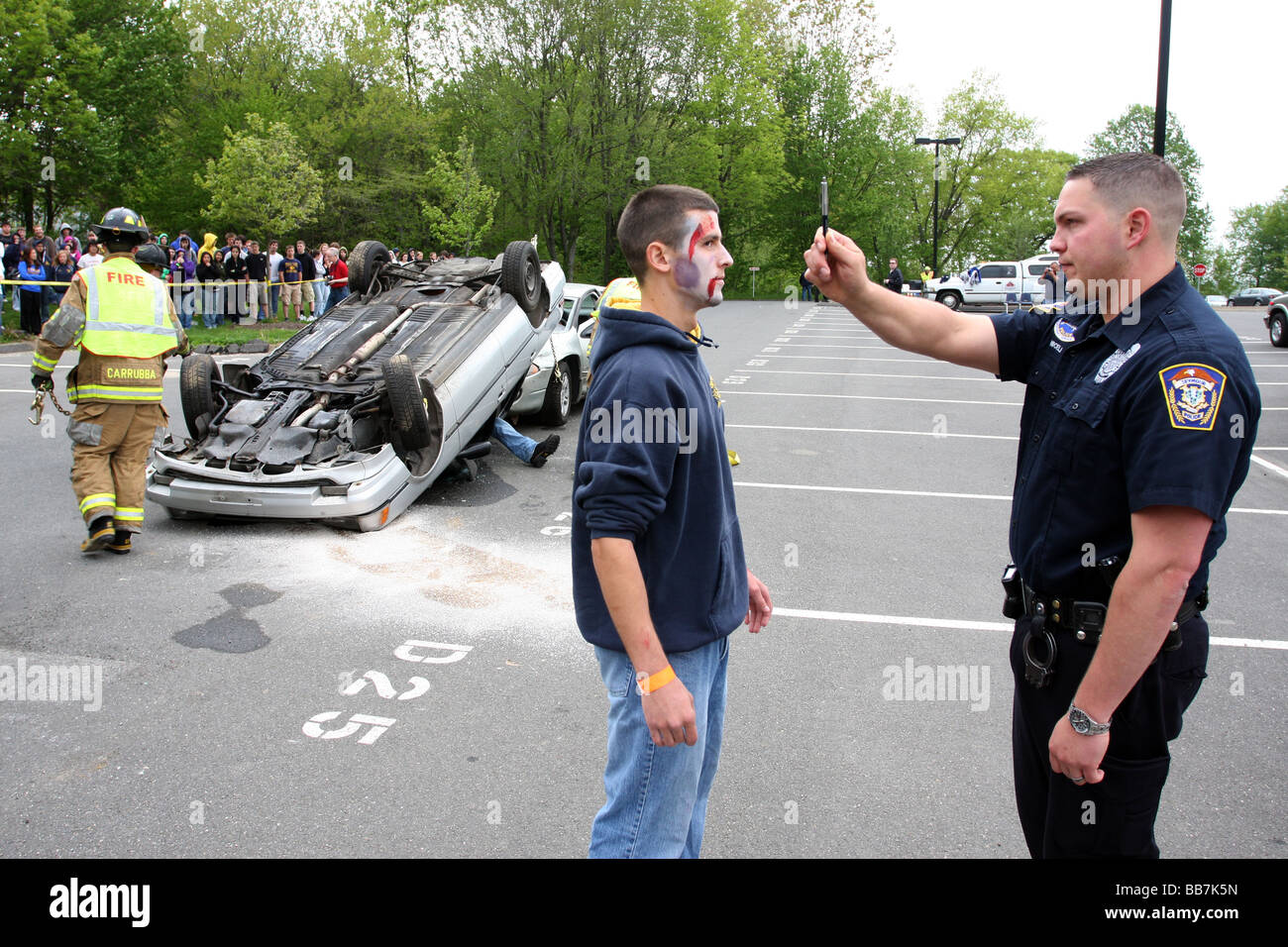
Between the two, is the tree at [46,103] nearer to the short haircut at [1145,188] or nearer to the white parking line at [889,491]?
the white parking line at [889,491]

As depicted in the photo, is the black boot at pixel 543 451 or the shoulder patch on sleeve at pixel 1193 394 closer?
the shoulder patch on sleeve at pixel 1193 394

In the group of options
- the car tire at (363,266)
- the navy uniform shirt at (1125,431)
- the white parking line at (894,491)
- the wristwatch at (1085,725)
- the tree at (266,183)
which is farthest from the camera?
the tree at (266,183)

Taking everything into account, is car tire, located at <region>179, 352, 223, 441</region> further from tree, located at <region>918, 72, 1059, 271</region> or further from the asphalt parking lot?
tree, located at <region>918, 72, 1059, 271</region>

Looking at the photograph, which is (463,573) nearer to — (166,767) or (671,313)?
(166,767)

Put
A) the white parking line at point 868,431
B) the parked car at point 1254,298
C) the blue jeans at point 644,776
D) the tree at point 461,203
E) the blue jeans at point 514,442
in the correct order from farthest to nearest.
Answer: the parked car at point 1254,298
the tree at point 461,203
the white parking line at point 868,431
the blue jeans at point 514,442
the blue jeans at point 644,776

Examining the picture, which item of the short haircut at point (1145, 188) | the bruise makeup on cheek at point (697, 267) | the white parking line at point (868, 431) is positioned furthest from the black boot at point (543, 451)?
the short haircut at point (1145, 188)

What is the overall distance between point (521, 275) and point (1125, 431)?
7.50 m

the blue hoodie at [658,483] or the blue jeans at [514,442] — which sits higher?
the blue hoodie at [658,483]

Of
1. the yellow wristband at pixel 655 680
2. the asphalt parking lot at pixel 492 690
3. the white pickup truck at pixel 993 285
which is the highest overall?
the white pickup truck at pixel 993 285

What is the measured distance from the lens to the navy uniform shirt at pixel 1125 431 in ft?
6.74

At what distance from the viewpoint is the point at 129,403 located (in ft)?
21.4

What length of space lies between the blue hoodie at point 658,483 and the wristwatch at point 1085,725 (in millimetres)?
814

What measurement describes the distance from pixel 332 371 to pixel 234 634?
3.53 meters

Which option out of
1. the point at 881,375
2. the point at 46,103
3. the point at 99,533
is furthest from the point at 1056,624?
the point at 46,103
